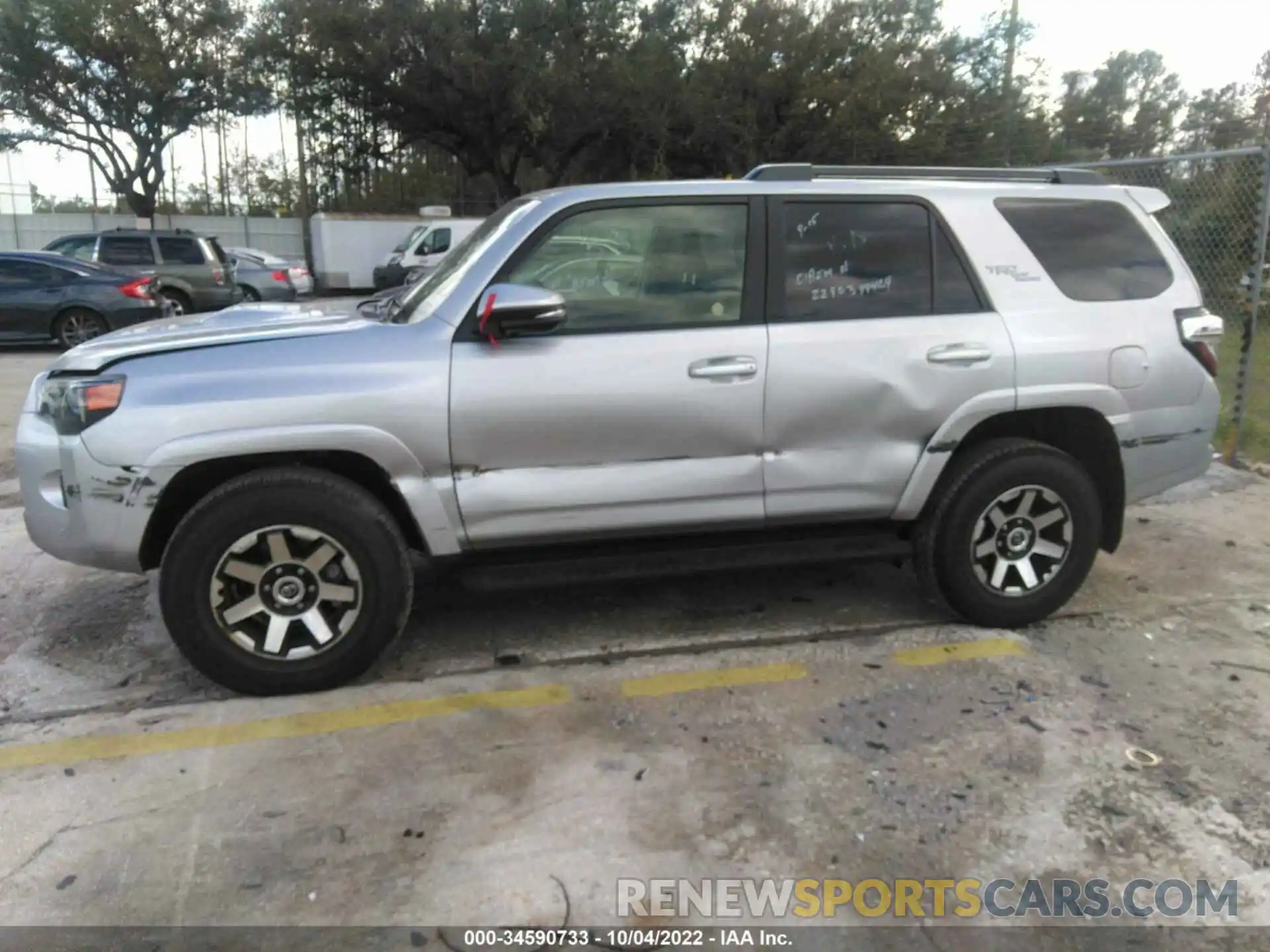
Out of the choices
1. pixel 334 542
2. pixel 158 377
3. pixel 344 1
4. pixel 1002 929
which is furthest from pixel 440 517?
pixel 344 1

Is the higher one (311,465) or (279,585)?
(311,465)

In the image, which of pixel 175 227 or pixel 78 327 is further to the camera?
pixel 175 227

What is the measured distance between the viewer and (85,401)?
135 inches

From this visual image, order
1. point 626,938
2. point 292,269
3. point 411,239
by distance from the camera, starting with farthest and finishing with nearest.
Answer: point 411,239, point 292,269, point 626,938

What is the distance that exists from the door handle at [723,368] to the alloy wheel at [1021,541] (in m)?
1.17

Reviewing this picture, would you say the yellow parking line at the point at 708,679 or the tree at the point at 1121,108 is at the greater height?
the tree at the point at 1121,108

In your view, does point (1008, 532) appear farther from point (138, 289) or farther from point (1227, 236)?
point (138, 289)

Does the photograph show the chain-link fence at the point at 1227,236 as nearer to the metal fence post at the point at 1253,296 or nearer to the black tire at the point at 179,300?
the metal fence post at the point at 1253,296

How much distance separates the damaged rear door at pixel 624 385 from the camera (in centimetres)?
358

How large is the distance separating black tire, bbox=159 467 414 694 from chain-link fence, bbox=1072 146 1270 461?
231 inches

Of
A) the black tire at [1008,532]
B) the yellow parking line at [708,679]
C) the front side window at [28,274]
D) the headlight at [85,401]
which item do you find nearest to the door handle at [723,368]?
the black tire at [1008,532]

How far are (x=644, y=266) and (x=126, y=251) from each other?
47.9ft

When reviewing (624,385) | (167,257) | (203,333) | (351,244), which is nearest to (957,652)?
(624,385)

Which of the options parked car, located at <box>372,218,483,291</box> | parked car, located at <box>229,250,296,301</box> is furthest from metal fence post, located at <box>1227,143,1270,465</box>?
parked car, located at <box>229,250,296,301</box>
